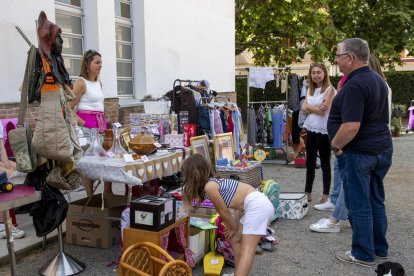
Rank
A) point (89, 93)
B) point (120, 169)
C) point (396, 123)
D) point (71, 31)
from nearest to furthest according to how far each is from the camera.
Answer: point (120, 169) → point (89, 93) → point (71, 31) → point (396, 123)

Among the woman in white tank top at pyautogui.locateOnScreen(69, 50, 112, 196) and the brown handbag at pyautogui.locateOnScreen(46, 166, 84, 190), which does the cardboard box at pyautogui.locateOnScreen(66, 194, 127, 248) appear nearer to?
the woman in white tank top at pyautogui.locateOnScreen(69, 50, 112, 196)

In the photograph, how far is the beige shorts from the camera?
327cm

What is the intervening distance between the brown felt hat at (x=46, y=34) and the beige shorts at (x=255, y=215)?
1932mm

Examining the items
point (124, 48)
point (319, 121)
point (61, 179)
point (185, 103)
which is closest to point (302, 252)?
point (319, 121)

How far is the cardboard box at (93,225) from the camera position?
4332 millimetres

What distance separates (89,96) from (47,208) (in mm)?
1731

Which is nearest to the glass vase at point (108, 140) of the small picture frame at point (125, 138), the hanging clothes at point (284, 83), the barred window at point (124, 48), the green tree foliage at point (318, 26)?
the small picture frame at point (125, 138)

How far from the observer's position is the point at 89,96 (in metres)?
5.00

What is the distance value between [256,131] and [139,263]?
233 inches

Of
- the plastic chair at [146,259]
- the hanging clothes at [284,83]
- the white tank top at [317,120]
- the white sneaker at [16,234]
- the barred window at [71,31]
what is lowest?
the white sneaker at [16,234]

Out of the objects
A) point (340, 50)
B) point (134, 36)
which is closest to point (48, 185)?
point (340, 50)

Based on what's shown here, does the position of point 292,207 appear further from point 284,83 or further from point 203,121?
point 284,83

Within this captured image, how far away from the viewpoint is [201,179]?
3.25 m

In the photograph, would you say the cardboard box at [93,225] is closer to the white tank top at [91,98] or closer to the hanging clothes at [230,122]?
the white tank top at [91,98]
